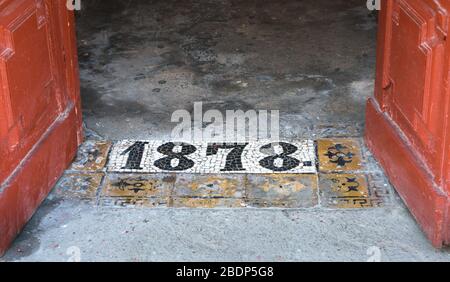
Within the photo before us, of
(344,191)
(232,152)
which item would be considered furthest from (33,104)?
(344,191)

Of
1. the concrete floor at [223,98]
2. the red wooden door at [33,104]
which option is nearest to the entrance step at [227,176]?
the concrete floor at [223,98]

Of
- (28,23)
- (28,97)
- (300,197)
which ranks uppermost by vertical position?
(28,23)

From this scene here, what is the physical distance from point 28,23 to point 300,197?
1890 mm

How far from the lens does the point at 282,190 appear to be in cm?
495

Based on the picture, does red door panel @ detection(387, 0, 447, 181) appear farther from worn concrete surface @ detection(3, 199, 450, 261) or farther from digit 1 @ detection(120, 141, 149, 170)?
digit 1 @ detection(120, 141, 149, 170)

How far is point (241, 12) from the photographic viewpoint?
26.8 feet

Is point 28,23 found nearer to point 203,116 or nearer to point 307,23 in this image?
point 203,116

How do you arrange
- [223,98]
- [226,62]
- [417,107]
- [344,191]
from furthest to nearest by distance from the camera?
[226,62], [223,98], [344,191], [417,107]

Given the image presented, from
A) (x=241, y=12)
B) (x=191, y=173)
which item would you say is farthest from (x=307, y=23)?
(x=191, y=173)

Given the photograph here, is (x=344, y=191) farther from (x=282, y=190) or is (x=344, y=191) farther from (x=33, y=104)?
(x=33, y=104)

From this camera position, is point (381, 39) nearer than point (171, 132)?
Yes

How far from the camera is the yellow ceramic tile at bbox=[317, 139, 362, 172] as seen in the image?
518 centimetres

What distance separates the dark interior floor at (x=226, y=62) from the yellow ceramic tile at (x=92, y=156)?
176 mm

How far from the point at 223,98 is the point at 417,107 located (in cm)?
210
